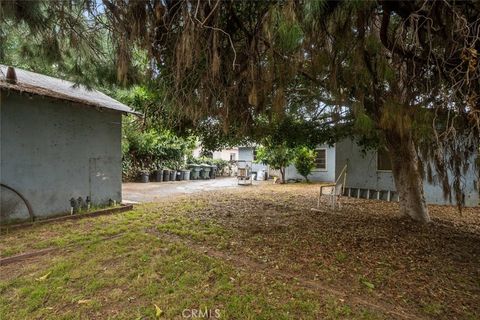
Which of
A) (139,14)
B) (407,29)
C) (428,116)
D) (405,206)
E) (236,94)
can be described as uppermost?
(139,14)

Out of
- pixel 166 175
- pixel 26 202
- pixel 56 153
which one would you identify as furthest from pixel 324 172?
pixel 26 202

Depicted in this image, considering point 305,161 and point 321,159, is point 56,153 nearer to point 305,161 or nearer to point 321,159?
point 305,161

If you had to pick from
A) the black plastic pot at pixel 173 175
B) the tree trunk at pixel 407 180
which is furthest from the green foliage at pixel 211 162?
the tree trunk at pixel 407 180

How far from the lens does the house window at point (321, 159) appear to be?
54.5 feet

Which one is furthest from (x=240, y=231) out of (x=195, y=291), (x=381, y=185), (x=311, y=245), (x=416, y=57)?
(x=381, y=185)

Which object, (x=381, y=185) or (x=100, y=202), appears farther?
(x=381, y=185)

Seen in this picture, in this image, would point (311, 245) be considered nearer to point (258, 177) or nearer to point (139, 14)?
point (139, 14)

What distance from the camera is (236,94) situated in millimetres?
3324

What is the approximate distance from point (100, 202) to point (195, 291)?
5.25 meters

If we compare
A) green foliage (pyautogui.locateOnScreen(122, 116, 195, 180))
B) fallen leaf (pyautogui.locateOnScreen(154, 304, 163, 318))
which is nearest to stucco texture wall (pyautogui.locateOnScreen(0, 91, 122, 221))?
fallen leaf (pyautogui.locateOnScreen(154, 304, 163, 318))

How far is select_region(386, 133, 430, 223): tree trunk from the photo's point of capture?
18.6 ft

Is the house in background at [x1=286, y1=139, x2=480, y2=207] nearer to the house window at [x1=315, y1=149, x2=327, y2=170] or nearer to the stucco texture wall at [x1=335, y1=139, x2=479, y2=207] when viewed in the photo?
the stucco texture wall at [x1=335, y1=139, x2=479, y2=207]

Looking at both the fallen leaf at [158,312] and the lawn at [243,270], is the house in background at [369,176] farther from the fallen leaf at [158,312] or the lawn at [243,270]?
the fallen leaf at [158,312]

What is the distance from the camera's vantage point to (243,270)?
3.50 meters
